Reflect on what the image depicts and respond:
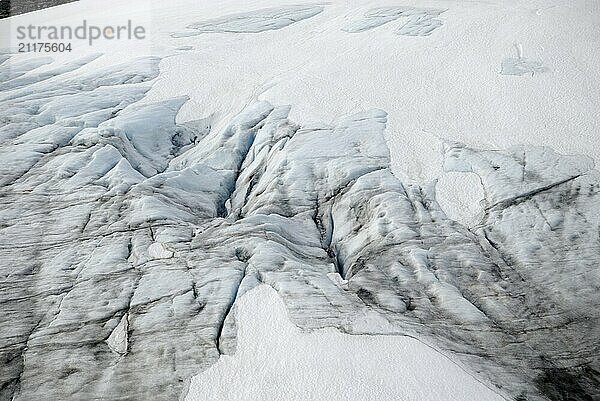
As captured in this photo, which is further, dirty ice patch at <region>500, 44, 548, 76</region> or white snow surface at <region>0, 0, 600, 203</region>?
dirty ice patch at <region>500, 44, 548, 76</region>

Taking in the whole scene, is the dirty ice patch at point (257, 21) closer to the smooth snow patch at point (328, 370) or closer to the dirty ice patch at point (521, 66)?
the dirty ice patch at point (521, 66)

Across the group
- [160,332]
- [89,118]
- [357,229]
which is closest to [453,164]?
[357,229]

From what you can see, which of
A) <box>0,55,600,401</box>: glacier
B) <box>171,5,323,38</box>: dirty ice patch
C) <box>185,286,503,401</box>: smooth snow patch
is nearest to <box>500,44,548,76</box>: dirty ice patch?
<box>0,55,600,401</box>: glacier

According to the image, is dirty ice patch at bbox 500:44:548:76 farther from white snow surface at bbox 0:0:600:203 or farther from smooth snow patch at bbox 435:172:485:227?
smooth snow patch at bbox 435:172:485:227

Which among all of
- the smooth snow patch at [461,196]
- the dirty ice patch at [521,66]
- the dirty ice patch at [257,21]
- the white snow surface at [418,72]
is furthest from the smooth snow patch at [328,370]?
the dirty ice patch at [257,21]

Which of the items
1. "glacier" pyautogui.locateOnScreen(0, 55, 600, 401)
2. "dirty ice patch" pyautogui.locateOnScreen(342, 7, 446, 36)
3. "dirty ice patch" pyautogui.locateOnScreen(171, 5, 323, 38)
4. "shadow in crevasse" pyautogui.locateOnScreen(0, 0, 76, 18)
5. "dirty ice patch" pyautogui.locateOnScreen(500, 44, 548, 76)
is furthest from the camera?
"shadow in crevasse" pyautogui.locateOnScreen(0, 0, 76, 18)

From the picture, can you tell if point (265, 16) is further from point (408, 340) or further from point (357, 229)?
point (408, 340)
